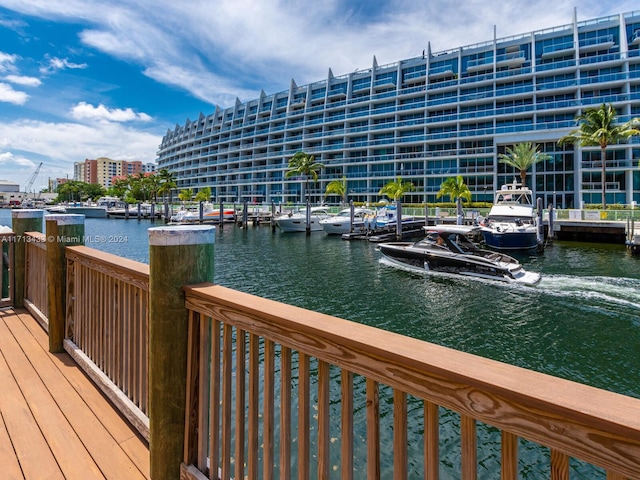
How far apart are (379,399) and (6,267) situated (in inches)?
246

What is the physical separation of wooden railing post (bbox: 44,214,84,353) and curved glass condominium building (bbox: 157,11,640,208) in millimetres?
54222

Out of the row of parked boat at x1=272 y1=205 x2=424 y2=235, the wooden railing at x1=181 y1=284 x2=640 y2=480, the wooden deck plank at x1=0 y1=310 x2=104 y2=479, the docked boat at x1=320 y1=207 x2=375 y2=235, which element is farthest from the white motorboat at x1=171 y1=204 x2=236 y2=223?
the wooden railing at x1=181 y1=284 x2=640 y2=480

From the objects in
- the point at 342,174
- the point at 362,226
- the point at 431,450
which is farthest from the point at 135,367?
the point at 342,174

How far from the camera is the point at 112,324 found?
298 cm

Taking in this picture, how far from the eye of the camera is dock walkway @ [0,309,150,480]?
2.28 m

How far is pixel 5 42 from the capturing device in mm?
12703

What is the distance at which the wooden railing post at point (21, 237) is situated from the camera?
5168 mm

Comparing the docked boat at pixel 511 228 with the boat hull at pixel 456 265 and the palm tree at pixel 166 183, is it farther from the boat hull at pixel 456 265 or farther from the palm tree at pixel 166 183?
the palm tree at pixel 166 183

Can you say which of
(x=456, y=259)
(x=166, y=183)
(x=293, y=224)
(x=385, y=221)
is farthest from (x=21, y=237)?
(x=166, y=183)

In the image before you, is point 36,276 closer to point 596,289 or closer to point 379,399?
point 379,399

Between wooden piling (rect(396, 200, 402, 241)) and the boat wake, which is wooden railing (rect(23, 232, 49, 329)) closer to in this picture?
the boat wake

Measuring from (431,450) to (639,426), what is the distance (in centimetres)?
56

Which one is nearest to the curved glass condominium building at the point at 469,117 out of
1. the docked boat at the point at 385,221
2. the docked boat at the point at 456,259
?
the docked boat at the point at 385,221

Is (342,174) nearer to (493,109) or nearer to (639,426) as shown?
(493,109)
